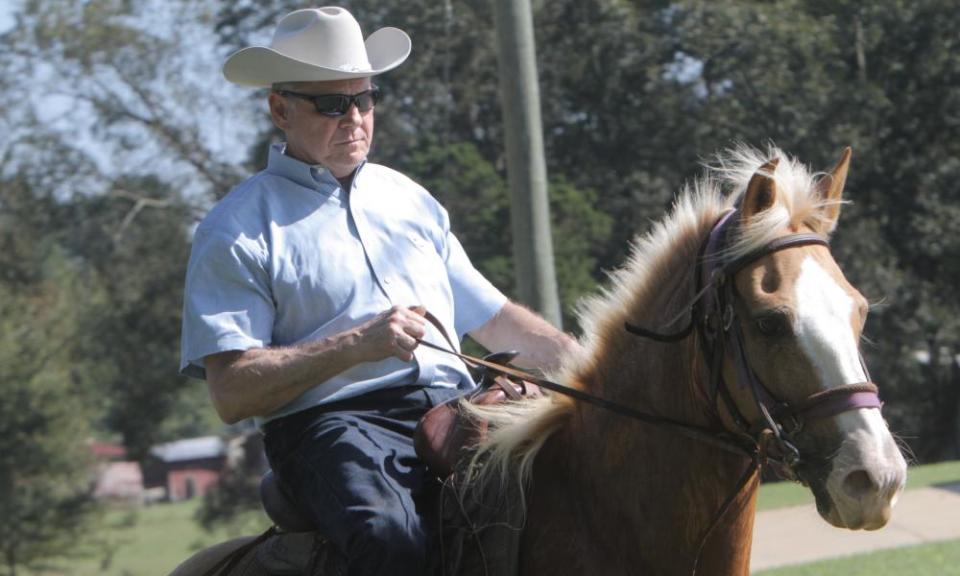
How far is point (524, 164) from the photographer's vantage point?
757cm

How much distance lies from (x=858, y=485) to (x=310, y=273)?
1.68 metres

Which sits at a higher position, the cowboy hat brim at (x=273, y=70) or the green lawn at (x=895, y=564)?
the cowboy hat brim at (x=273, y=70)

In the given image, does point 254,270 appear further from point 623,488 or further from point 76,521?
point 76,521

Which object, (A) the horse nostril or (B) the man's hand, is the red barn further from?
(A) the horse nostril

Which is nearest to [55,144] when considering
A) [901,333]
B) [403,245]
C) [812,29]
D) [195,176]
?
[195,176]

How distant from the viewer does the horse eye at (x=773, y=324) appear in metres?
3.21

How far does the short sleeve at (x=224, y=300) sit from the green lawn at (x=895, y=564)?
741 centimetres

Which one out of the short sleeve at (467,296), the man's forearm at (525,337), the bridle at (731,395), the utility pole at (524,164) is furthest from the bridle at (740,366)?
the utility pole at (524,164)

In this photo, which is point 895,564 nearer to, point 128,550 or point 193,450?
point 128,550

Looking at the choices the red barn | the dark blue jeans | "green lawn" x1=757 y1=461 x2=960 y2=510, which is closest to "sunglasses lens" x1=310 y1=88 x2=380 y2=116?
the dark blue jeans

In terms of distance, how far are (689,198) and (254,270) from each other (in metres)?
1.28

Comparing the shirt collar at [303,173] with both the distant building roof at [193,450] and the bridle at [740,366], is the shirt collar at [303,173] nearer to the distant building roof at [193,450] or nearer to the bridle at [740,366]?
the bridle at [740,366]

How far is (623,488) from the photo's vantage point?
142 inches

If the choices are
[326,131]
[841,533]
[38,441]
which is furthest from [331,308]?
[38,441]
